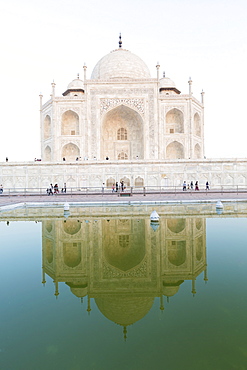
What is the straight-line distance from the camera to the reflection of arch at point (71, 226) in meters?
6.59

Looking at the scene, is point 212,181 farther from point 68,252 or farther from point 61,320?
point 61,320

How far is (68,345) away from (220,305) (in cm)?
157

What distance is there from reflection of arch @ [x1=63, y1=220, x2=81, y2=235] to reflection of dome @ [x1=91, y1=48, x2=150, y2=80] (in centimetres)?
2507

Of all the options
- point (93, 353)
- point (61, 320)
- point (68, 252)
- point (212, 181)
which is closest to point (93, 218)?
point (68, 252)

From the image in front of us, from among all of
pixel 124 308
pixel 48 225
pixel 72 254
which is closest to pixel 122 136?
pixel 48 225

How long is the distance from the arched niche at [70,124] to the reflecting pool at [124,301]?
79.6 ft

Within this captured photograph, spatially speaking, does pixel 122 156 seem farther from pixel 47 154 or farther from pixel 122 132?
pixel 47 154

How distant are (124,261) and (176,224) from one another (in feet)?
10.1

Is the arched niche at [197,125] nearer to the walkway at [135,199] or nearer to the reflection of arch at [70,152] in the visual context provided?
the reflection of arch at [70,152]

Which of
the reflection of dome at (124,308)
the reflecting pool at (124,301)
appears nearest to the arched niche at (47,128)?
the reflecting pool at (124,301)

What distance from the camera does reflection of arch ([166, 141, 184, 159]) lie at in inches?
1129

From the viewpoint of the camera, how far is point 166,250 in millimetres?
4867

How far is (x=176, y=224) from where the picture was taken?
7086mm

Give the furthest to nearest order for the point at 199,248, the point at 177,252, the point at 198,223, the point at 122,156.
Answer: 1. the point at 122,156
2. the point at 198,223
3. the point at 199,248
4. the point at 177,252
